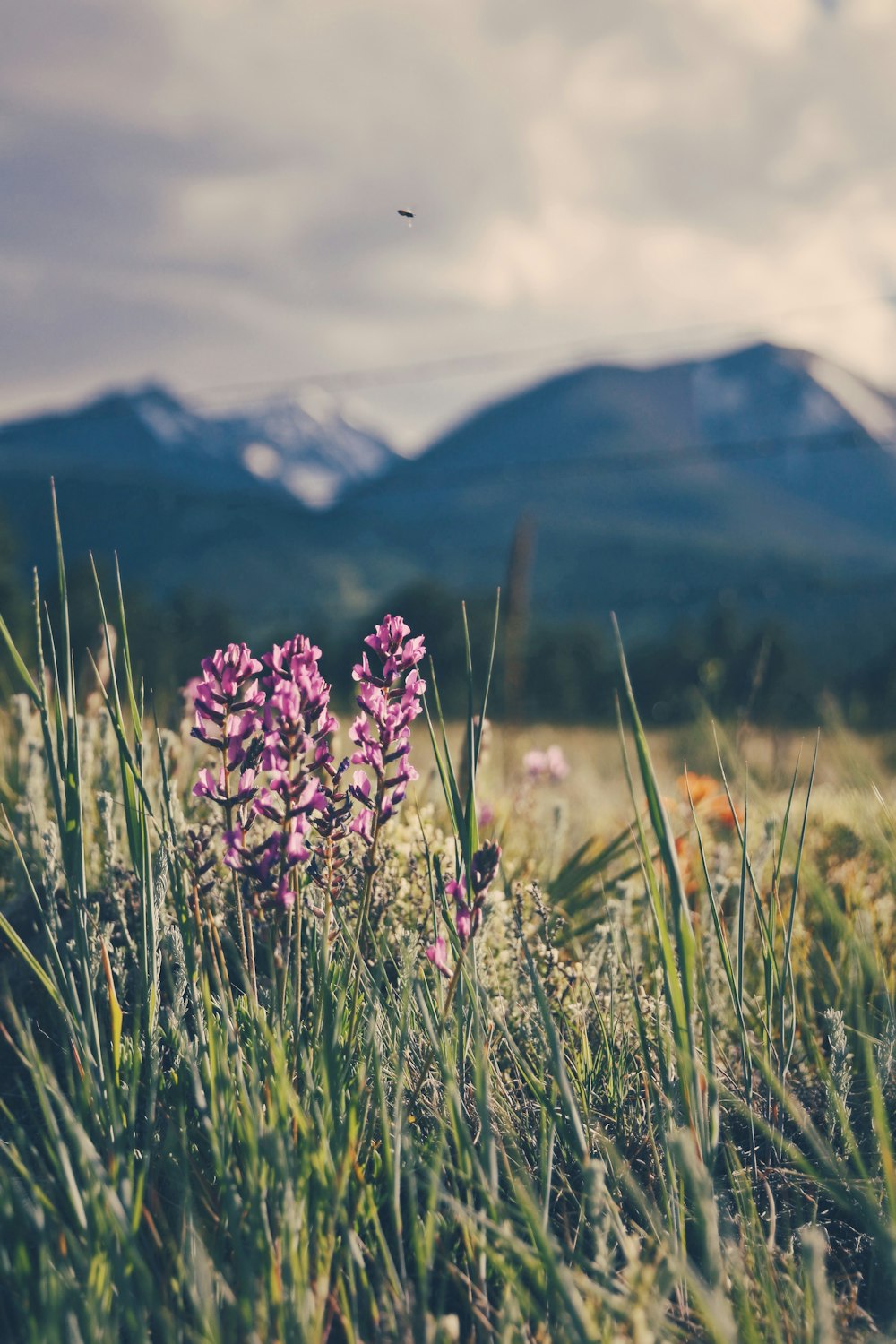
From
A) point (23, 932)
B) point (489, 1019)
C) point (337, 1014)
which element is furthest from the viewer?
point (23, 932)

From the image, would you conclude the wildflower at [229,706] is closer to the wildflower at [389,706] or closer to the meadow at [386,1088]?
the meadow at [386,1088]

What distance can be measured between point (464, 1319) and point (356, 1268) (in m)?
0.16

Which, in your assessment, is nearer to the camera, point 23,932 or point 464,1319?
point 464,1319

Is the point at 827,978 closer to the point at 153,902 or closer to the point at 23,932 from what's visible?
the point at 153,902

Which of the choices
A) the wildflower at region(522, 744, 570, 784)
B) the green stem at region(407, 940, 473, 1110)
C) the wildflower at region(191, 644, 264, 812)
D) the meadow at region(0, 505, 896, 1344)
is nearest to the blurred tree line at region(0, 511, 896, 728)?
the wildflower at region(522, 744, 570, 784)

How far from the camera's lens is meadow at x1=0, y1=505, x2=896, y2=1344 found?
971 mm

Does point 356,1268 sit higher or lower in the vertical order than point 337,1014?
lower

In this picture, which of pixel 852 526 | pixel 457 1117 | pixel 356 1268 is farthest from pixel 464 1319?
pixel 852 526

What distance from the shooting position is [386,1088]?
1394 mm

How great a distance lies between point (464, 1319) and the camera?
1.15 metres

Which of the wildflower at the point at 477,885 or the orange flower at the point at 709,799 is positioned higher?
the wildflower at the point at 477,885

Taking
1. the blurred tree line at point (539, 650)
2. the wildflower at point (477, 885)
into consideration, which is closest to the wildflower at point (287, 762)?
the wildflower at point (477, 885)

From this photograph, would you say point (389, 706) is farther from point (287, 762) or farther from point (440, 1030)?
point (440, 1030)

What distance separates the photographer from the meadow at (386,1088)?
0.97 meters
